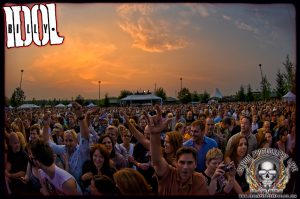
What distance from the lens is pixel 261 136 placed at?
4430 mm

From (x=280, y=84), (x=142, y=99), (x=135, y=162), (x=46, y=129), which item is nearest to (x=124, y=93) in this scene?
(x=142, y=99)

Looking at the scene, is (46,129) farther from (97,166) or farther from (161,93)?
(161,93)

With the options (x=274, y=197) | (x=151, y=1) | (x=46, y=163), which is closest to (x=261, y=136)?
(x=274, y=197)

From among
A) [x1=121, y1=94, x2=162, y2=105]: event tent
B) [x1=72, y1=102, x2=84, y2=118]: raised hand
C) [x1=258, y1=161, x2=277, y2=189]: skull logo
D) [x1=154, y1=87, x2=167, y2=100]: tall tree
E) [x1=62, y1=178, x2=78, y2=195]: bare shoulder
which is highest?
[x1=154, y1=87, x2=167, y2=100]: tall tree

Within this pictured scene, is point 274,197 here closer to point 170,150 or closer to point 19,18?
point 170,150

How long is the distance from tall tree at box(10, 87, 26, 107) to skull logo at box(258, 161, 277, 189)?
8.16ft

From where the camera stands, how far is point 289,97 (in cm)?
406

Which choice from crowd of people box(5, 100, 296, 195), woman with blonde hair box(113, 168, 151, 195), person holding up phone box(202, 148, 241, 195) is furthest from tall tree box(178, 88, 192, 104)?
woman with blonde hair box(113, 168, 151, 195)

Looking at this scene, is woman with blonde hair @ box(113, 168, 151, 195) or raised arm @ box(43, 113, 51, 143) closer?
woman with blonde hair @ box(113, 168, 151, 195)

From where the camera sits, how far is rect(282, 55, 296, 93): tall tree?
3881 millimetres

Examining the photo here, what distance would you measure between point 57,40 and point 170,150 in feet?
5.23

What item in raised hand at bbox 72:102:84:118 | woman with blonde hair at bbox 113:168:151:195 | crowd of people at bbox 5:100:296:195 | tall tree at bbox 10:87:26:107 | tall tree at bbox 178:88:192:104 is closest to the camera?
woman with blonde hair at bbox 113:168:151:195

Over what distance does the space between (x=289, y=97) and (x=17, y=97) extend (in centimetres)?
280

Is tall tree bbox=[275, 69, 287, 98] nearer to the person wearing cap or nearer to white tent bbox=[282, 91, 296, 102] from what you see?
white tent bbox=[282, 91, 296, 102]
